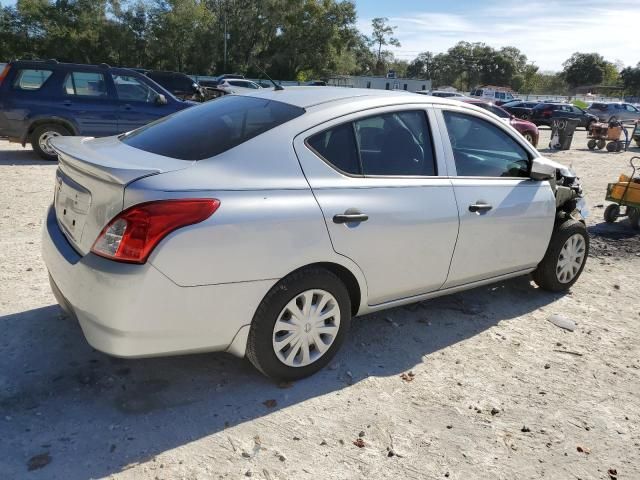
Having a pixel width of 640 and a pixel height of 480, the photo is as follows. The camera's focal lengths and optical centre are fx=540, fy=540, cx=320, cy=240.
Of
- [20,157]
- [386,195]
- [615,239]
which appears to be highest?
[386,195]

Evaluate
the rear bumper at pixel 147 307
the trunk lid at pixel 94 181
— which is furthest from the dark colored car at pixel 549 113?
the rear bumper at pixel 147 307

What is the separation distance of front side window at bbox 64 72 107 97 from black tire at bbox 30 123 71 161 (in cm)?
67

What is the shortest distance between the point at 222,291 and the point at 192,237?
330 millimetres

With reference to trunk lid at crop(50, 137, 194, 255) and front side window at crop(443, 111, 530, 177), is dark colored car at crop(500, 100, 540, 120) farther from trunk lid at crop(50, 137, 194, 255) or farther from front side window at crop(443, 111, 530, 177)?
trunk lid at crop(50, 137, 194, 255)

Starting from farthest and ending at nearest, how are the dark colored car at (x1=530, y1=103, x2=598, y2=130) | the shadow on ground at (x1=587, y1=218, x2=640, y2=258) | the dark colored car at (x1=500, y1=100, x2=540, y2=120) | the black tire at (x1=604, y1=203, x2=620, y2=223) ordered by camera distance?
the dark colored car at (x1=500, y1=100, x2=540, y2=120)
the dark colored car at (x1=530, y1=103, x2=598, y2=130)
the black tire at (x1=604, y1=203, x2=620, y2=223)
the shadow on ground at (x1=587, y1=218, x2=640, y2=258)

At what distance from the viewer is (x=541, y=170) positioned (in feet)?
14.0

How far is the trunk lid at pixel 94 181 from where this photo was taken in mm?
2627

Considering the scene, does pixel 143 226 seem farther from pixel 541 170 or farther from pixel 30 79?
pixel 30 79

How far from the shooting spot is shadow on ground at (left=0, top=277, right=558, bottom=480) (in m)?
2.58

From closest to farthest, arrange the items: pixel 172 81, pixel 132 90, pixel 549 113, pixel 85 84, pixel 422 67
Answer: pixel 85 84, pixel 132 90, pixel 172 81, pixel 549 113, pixel 422 67

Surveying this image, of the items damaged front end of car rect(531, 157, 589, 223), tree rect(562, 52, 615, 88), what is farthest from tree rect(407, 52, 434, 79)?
damaged front end of car rect(531, 157, 589, 223)

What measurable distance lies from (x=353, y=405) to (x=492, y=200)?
1.84m

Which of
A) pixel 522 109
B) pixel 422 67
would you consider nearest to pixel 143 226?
pixel 522 109

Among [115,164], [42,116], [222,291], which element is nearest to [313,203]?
[222,291]
